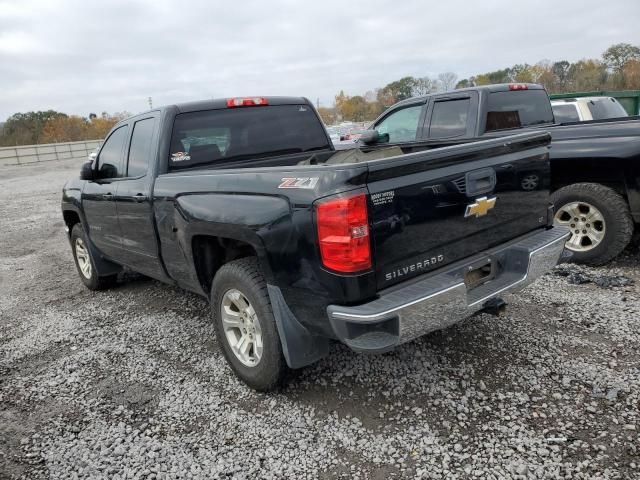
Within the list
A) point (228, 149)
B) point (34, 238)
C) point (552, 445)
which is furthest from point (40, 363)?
point (34, 238)

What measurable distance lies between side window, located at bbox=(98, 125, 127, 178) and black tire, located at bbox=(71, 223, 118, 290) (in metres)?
1.03

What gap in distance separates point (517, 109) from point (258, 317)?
475 centimetres

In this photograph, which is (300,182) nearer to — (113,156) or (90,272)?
(113,156)

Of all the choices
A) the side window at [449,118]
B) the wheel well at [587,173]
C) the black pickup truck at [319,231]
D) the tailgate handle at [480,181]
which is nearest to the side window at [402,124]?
the side window at [449,118]

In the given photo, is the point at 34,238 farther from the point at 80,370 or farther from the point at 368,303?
the point at 368,303

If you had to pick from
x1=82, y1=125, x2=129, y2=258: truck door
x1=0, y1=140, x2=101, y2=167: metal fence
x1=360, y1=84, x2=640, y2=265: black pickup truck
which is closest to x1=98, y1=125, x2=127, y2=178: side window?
x1=82, y1=125, x2=129, y2=258: truck door

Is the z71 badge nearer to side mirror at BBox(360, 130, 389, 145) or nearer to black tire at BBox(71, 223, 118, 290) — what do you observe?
side mirror at BBox(360, 130, 389, 145)

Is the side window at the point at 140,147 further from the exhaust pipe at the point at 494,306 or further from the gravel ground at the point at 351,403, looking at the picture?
the exhaust pipe at the point at 494,306

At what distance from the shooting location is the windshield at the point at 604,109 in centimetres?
801

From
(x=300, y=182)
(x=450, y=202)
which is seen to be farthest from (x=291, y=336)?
(x=450, y=202)

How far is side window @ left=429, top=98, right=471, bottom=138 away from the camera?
5.97m

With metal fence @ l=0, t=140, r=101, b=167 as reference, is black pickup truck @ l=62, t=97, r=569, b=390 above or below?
below

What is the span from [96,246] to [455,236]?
13.3 ft

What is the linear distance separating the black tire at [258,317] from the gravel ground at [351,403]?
0.16m
